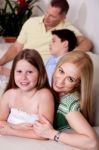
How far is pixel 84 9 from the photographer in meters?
2.69

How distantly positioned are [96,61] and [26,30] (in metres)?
0.92

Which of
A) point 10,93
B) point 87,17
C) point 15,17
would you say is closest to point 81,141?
point 10,93

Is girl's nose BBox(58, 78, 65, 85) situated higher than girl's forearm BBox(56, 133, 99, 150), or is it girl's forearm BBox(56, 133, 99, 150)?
girl's nose BBox(58, 78, 65, 85)

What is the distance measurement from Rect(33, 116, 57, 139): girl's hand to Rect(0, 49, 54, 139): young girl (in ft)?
0.07

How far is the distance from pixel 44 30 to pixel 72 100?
1186 mm

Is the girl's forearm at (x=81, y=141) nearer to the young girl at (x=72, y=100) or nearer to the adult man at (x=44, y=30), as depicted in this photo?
the young girl at (x=72, y=100)

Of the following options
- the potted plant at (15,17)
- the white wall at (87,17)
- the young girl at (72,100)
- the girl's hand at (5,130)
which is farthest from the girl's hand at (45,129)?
the potted plant at (15,17)

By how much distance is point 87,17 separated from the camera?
8.61 feet

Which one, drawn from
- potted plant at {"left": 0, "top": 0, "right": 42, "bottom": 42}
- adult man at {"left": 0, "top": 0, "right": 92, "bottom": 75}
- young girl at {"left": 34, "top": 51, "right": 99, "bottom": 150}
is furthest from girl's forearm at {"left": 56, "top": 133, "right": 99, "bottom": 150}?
potted plant at {"left": 0, "top": 0, "right": 42, "bottom": 42}

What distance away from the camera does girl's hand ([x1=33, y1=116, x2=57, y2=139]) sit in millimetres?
1403

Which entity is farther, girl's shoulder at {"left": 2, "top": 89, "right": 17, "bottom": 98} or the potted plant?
the potted plant

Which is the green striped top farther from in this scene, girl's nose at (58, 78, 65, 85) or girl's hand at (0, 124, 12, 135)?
girl's hand at (0, 124, 12, 135)

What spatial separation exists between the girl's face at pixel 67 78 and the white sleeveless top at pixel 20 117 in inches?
6.3

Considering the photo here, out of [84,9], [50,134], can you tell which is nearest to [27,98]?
[50,134]
